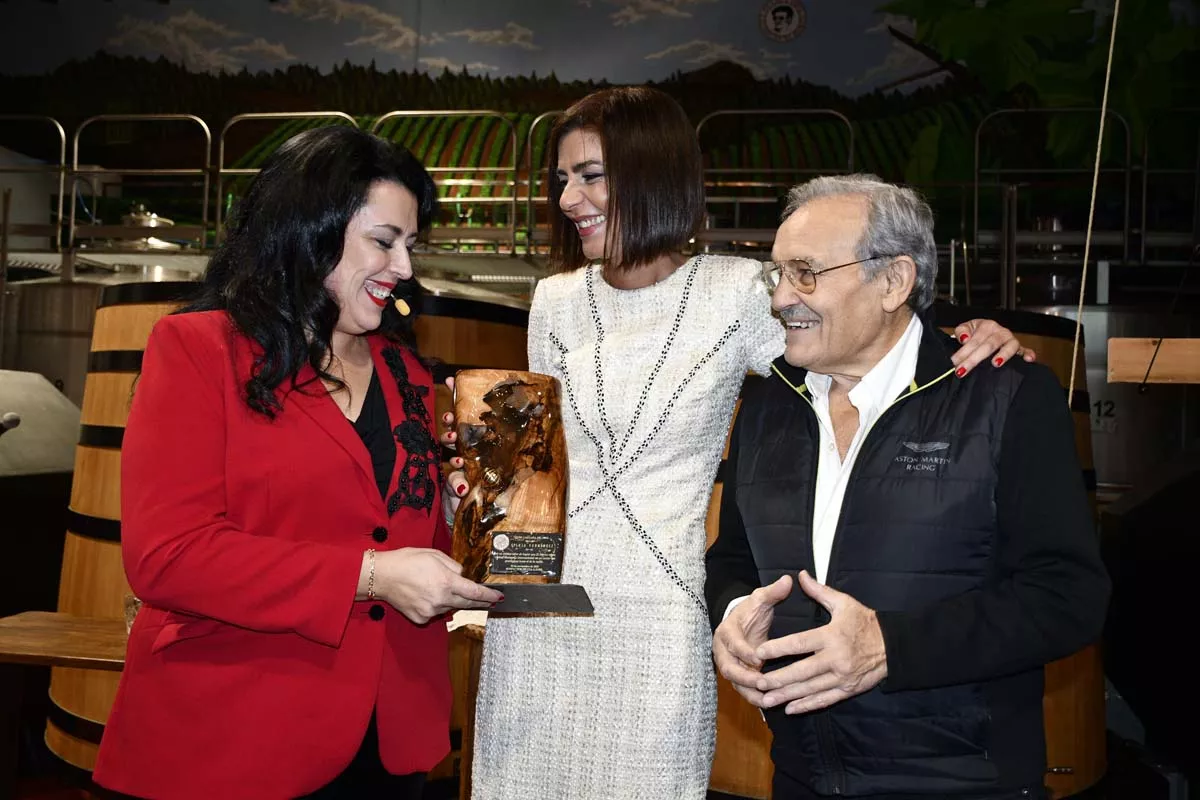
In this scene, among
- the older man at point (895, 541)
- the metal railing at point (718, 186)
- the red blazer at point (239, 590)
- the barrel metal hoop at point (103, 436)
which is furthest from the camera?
the metal railing at point (718, 186)

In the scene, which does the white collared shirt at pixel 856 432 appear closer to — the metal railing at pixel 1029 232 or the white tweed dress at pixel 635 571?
the white tweed dress at pixel 635 571

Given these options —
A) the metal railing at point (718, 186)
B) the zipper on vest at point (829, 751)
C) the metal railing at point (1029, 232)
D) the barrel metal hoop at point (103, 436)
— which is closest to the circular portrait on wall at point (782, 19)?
the metal railing at point (718, 186)

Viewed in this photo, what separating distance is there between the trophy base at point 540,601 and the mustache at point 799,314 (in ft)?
1.81

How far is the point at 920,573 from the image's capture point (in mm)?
1540

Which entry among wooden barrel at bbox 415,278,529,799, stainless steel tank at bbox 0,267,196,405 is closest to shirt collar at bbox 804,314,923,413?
wooden barrel at bbox 415,278,529,799

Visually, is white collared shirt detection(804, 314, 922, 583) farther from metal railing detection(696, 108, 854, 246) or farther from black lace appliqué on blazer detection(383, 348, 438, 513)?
metal railing detection(696, 108, 854, 246)

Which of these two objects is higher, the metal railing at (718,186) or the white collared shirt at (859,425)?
the metal railing at (718,186)

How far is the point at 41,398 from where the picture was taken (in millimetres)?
5934

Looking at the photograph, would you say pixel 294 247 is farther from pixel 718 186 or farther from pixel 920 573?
pixel 718 186

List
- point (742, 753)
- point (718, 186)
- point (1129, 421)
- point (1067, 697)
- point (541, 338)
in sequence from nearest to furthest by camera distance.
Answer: point (541, 338) → point (742, 753) → point (1067, 697) → point (1129, 421) → point (718, 186)

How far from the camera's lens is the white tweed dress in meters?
1.93

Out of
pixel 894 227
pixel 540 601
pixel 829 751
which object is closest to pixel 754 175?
pixel 894 227

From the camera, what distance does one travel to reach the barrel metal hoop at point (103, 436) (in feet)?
12.1

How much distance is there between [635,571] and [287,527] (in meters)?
0.62
